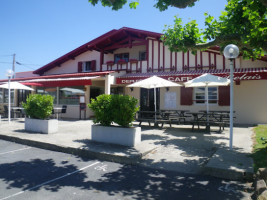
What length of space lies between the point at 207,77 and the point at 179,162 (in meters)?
5.13

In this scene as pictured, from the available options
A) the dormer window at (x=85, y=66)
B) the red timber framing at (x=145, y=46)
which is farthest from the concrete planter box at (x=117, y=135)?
the dormer window at (x=85, y=66)

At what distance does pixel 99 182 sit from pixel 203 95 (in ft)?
34.5

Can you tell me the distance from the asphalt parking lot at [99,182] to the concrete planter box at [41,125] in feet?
9.64

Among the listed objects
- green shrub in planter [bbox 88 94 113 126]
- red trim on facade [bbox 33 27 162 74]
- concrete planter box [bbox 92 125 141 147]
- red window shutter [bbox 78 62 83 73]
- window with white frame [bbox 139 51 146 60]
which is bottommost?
concrete planter box [bbox 92 125 141 147]

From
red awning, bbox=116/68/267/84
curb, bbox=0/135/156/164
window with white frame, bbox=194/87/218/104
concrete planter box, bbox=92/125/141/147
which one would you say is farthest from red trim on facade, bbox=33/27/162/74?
curb, bbox=0/135/156/164

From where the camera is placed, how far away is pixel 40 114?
8.41 m

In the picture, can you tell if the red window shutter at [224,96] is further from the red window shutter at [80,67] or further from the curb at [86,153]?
the red window shutter at [80,67]

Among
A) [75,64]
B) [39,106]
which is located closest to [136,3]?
[39,106]

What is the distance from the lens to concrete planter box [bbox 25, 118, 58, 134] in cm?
819

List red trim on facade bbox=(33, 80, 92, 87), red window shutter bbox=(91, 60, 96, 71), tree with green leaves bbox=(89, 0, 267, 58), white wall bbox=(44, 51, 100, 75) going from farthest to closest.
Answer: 1. white wall bbox=(44, 51, 100, 75)
2. red window shutter bbox=(91, 60, 96, 71)
3. red trim on facade bbox=(33, 80, 92, 87)
4. tree with green leaves bbox=(89, 0, 267, 58)

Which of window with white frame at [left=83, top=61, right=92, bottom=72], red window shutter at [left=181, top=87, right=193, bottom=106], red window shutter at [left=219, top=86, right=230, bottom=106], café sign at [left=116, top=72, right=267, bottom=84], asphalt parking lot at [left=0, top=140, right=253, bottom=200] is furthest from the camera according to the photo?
window with white frame at [left=83, top=61, right=92, bottom=72]

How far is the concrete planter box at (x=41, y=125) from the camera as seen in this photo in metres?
8.19

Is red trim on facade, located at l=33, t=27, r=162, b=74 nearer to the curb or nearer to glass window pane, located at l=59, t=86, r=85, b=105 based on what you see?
glass window pane, located at l=59, t=86, r=85, b=105

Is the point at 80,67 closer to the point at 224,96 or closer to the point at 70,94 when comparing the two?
the point at 70,94
